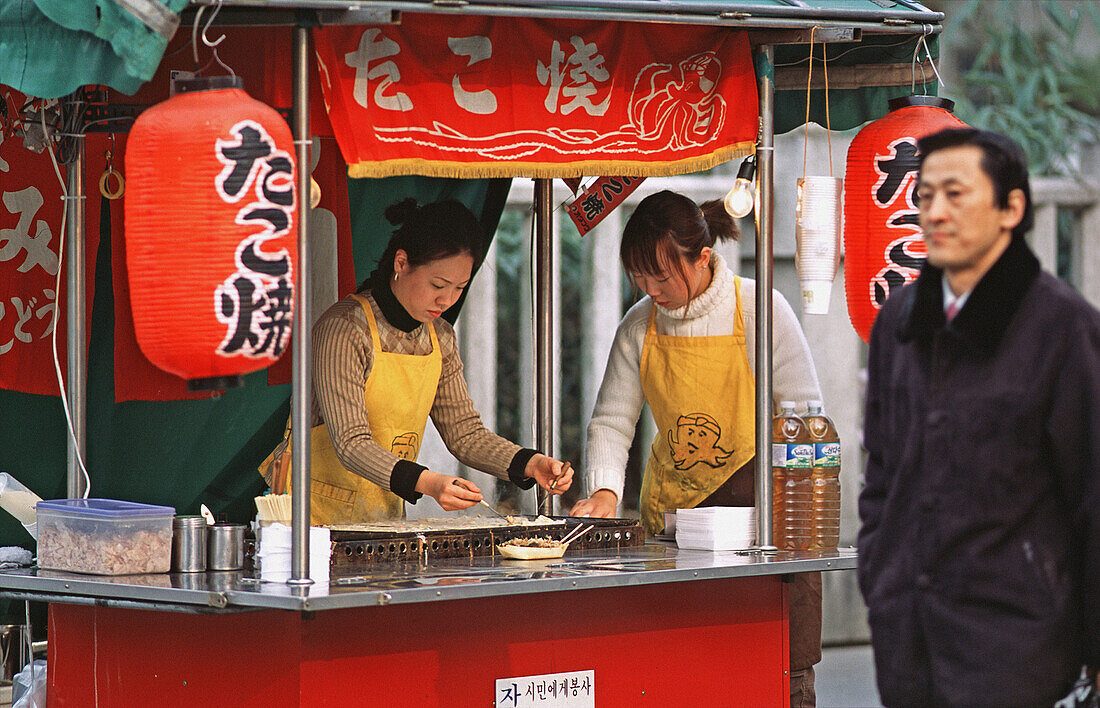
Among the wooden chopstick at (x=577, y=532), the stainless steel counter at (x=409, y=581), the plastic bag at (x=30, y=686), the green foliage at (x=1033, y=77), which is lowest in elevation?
the plastic bag at (x=30, y=686)

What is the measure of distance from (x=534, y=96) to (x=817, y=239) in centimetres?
108

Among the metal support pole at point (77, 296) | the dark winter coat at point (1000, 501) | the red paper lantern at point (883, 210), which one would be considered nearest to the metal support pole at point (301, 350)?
the metal support pole at point (77, 296)

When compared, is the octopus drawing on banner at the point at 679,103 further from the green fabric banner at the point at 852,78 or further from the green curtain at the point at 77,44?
the green curtain at the point at 77,44

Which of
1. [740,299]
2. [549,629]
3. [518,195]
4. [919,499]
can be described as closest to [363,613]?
[549,629]

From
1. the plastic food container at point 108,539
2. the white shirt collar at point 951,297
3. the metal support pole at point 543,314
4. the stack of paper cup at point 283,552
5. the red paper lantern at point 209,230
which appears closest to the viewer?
the white shirt collar at point 951,297

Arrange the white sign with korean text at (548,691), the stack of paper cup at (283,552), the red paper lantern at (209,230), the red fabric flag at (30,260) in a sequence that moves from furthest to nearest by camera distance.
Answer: the red fabric flag at (30,260) → the white sign with korean text at (548,691) → the stack of paper cup at (283,552) → the red paper lantern at (209,230)

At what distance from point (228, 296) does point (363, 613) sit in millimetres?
1073

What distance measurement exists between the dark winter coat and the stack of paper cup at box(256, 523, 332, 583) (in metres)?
1.72

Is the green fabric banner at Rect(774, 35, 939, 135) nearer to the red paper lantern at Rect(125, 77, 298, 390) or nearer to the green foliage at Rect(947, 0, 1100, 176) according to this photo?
the red paper lantern at Rect(125, 77, 298, 390)

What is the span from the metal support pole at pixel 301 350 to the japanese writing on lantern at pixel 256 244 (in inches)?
7.8

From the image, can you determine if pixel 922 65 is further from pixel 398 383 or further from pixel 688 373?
pixel 398 383

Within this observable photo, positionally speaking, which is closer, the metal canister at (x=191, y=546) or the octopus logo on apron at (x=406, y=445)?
the metal canister at (x=191, y=546)

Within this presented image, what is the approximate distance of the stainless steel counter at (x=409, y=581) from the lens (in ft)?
13.1

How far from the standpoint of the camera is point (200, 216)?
3.83 metres
